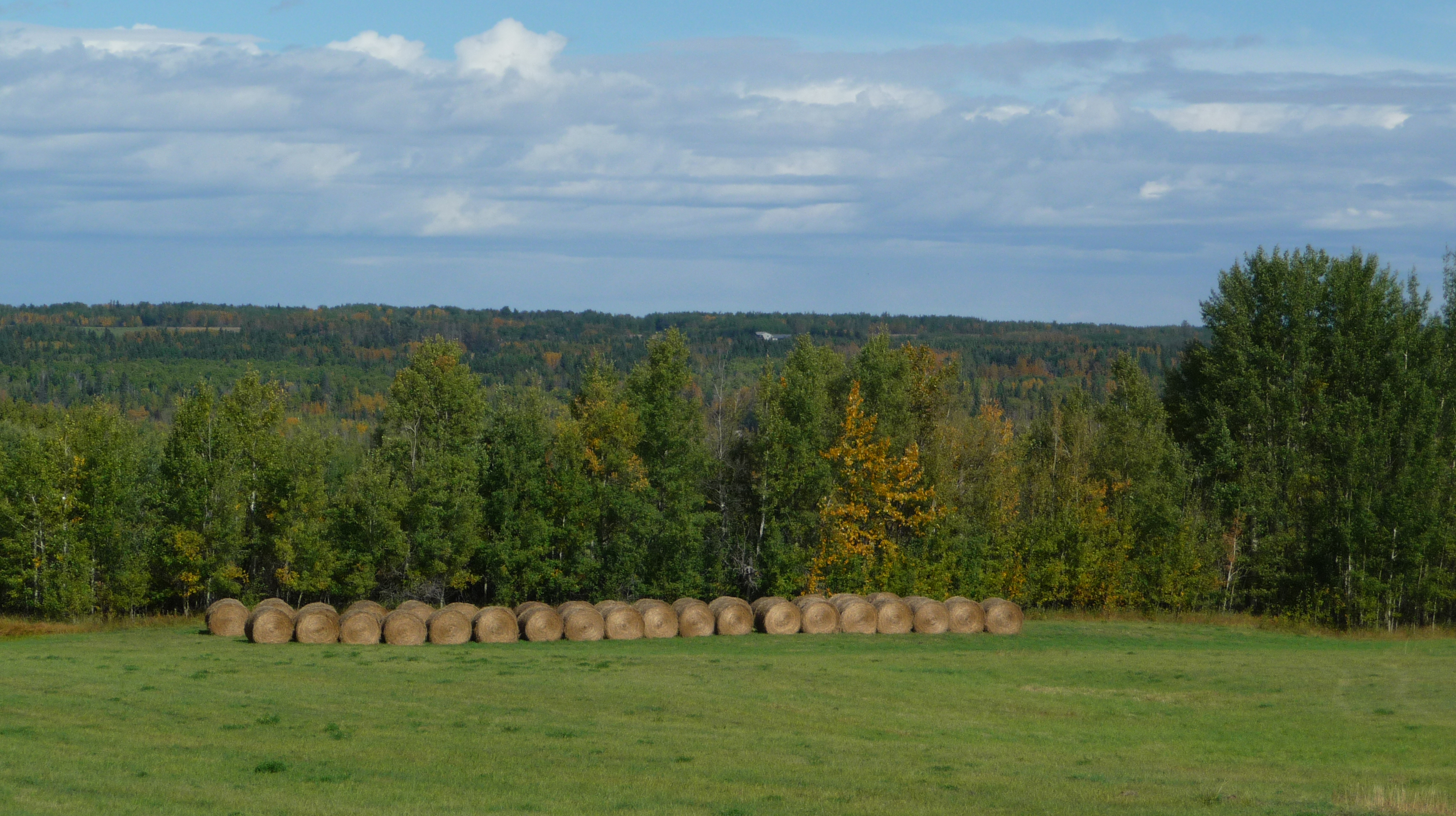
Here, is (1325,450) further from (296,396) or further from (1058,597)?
(296,396)

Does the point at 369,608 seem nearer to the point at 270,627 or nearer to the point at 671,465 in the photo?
the point at 270,627

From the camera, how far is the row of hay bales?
39.8 meters

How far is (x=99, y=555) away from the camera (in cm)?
5400

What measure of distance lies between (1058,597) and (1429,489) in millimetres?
17002

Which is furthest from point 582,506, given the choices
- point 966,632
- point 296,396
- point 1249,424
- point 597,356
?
point 296,396

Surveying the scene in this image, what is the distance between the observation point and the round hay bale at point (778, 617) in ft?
148

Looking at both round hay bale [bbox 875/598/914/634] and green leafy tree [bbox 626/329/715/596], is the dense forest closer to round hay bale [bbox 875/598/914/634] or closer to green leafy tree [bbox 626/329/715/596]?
green leafy tree [bbox 626/329/715/596]

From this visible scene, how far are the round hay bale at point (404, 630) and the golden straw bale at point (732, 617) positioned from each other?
10.5 meters

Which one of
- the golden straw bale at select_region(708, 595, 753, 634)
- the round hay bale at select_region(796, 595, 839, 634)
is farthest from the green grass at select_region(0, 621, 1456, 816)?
the round hay bale at select_region(796, 595, 839, 634)

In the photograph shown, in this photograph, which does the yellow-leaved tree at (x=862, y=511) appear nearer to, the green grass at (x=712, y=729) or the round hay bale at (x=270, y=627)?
the green grass at (x=712, y=729)

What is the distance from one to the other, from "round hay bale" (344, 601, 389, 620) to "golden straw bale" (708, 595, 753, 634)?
457 inches

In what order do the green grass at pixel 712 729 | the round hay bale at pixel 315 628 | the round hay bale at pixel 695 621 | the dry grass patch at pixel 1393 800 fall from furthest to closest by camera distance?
the round hay bale at pixel 695 621 < the round hay bale at pixel 315 628 < the green grass at pixel 712 729 < the dry grass patch at pixel 1393 800

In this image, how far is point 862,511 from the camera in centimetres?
5472

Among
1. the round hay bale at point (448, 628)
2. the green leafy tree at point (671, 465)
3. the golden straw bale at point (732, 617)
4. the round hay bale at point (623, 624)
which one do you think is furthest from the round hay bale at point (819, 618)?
the round hay bale at point (448, 628)
